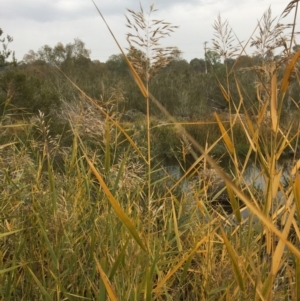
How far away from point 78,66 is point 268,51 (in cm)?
2760

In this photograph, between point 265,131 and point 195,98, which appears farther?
point 195,98

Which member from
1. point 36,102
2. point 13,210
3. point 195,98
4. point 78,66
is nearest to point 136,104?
point 195,98

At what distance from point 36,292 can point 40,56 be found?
27.9 meters

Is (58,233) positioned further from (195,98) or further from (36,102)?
(195,98)

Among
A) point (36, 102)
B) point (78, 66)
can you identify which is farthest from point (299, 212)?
point (78, 66)

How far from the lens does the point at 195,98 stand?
2042 centimetres

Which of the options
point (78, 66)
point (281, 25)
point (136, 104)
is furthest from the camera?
point (78, 66)

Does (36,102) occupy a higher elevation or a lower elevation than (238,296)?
higher

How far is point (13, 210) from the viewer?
1.62m

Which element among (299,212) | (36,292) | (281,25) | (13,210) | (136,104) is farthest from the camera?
(136,104)

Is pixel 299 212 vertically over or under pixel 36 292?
over

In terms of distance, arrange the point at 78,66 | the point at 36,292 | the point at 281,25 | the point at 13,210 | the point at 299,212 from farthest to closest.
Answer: the point at 78,66
the point at 13,210
the point at 36,292
the point at 281,25
the point at 299,212

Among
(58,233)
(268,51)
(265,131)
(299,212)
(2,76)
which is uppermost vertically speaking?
(2,76)

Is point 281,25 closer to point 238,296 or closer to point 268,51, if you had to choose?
point 268,51
